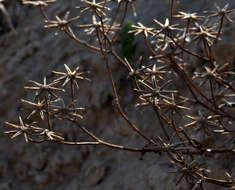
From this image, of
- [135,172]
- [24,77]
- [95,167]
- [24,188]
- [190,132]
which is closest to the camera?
[190,132]

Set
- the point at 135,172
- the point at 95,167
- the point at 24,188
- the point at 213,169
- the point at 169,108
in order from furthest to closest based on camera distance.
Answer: the point at 24,188
the point at 95,167
the point at 135,172
the point at 213,169
the point at 169,108

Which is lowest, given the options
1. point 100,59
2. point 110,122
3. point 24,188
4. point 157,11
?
point 24,188

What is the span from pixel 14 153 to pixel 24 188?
40 cm

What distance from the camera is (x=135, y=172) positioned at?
3.28 m

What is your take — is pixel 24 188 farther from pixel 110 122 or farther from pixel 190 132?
pixel 190 132

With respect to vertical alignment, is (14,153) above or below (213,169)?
below

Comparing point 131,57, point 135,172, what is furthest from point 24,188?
point 131,57

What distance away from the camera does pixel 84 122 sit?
389 cm

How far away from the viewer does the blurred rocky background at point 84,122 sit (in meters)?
3.23

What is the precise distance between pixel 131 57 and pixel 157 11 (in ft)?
2.13

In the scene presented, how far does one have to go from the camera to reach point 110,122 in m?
3.73

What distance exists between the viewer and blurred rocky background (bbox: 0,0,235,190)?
3229mm

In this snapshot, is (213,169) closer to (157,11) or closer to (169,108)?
(169,108)

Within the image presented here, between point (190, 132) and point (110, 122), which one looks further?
point (110, 122)
